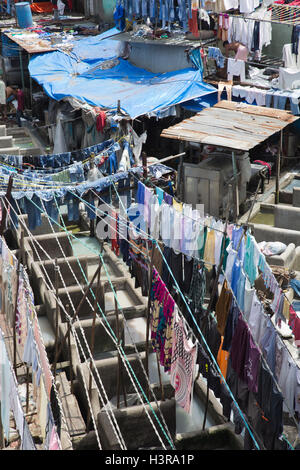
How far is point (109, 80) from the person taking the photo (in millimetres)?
25562

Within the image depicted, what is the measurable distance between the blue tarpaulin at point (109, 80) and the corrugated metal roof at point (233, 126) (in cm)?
168

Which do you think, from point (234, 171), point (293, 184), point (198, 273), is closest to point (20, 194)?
point (198, 273)

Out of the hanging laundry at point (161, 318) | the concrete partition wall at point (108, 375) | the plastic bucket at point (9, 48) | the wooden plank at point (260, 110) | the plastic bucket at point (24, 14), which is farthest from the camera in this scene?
the plastic bucket at point (24, 14)

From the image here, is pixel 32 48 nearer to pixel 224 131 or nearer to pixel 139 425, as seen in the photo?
pixel 224 131

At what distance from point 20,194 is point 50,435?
826 cm

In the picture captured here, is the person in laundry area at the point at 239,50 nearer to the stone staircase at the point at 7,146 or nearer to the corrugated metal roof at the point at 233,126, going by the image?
the corrugated metal roof at the point at 233,126

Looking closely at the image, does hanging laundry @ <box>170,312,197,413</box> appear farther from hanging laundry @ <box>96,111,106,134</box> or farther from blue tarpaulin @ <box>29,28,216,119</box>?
hanging laundry @ <box>96,111,106,134</box>

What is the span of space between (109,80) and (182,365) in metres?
15.4

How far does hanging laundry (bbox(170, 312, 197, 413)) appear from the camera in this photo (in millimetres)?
12086

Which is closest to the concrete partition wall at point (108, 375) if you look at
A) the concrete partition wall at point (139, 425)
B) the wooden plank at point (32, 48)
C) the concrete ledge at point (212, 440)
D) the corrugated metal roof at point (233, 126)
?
the concrete partition wall at point (139, 425)

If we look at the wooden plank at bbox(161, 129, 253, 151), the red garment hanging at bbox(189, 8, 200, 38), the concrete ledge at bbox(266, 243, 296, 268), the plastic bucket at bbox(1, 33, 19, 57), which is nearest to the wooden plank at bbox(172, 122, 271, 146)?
the wooden plank at bbox(161, 129, 253, 151)

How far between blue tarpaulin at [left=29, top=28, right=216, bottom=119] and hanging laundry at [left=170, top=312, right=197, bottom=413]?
11257 millimetres

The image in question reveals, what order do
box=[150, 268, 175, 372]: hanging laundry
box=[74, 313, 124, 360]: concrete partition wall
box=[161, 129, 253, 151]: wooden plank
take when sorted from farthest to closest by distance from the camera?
1. box=[161, 129, 253, 151]: wooden plank
2. box=[74, 313, 124, 360]: concrete partition wall
3. box=[150, 268, 175, 372]: hanging laundry

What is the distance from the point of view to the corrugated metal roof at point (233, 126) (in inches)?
782
